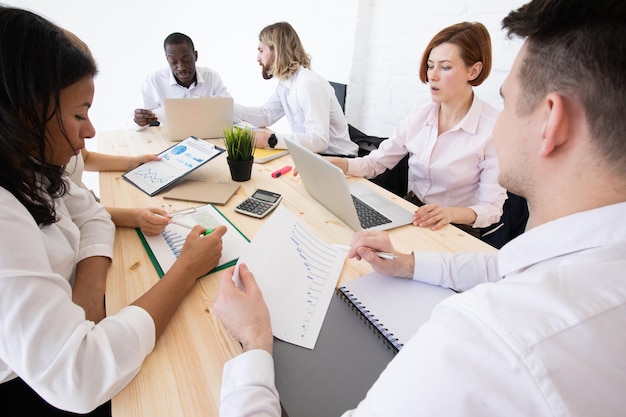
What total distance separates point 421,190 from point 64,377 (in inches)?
53.4

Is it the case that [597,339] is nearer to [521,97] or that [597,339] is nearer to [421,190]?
[521,97]

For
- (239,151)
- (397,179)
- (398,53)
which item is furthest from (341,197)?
(398,53)

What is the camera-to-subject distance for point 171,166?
4.20ft

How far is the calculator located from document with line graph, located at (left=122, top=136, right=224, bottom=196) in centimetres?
23

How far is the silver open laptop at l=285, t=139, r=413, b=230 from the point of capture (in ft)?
3.05

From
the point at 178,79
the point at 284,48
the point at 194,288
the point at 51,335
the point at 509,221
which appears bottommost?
the point at 509,221

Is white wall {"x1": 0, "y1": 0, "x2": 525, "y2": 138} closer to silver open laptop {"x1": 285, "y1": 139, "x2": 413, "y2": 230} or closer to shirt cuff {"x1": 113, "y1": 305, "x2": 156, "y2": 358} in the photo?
silver open laptop {"x1": 285, "y1": 139, "x2": 413, "y2": 230}

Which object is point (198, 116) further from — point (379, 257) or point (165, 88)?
point (379, 257)

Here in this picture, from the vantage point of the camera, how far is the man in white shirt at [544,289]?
0.96 ft

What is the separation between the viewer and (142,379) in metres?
0.53

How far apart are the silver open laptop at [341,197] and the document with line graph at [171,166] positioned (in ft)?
1.16

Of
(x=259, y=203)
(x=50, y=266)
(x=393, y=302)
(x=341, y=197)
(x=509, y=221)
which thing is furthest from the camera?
(x=509, y=221)

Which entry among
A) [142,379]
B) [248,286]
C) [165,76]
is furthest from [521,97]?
[165,76]

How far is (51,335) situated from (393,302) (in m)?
0.56
